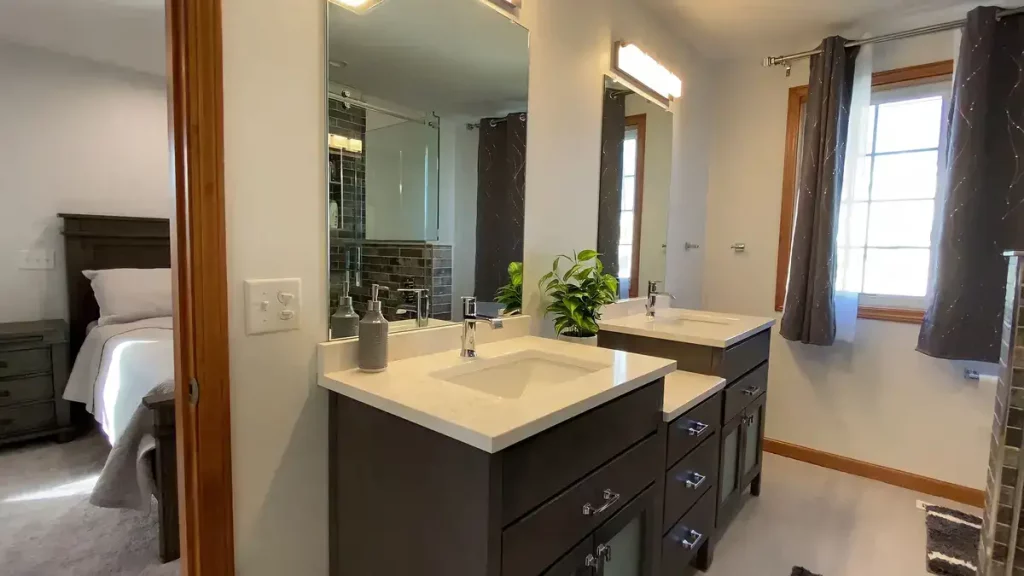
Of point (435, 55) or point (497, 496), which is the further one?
point (435, 55)

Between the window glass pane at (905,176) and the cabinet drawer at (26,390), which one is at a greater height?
the window glass pane at (905,176)

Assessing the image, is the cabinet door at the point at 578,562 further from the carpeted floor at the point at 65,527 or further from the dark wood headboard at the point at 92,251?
the dark wood headboard at the point at 92,251

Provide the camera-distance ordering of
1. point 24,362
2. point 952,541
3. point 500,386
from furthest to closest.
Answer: point 24,362 < point 952,541 < point 500,386

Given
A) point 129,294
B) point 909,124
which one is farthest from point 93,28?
point 909,124

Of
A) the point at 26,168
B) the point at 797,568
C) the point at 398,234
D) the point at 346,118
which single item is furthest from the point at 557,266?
the point at 26,168

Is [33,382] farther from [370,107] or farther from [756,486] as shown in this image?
[756,486]

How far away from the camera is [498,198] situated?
1.70m

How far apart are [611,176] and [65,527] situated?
8.48 feet

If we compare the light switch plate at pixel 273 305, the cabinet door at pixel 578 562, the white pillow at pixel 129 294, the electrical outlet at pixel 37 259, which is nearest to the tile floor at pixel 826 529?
the cabinet door at pixel 578 562

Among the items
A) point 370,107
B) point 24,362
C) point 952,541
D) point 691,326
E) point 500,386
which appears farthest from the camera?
point 24,362

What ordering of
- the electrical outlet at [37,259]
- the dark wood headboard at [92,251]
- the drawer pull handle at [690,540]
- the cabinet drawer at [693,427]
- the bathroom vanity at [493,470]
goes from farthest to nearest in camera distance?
the dark wood headboard at [92,251] → the electrical outlet at [37,259] → the drawer pull handle at [690,540] → the cabinet drawer at [693,427] → the bathroom vanity at [493,470]

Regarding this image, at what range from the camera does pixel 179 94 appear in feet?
3.14

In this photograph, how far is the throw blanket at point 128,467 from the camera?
71.3 inches

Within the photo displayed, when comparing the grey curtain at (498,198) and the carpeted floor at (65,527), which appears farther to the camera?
the carpeted floor at (65,527)
